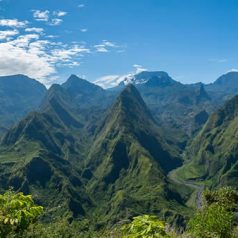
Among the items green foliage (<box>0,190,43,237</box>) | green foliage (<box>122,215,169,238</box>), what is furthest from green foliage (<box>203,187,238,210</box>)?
green foliage (<box>122,215,169,238</box>)

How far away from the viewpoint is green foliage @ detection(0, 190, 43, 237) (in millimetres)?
20844

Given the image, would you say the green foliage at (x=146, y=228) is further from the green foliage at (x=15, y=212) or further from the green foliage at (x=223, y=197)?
the green foliage at (x=223, y=197)

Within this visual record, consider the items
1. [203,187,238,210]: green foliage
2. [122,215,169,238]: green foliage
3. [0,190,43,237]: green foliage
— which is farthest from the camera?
[203,187,238,210]: green foliage

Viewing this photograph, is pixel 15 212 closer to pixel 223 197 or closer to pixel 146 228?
pixel 146 228

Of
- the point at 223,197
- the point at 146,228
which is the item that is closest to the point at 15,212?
the point at 146,228

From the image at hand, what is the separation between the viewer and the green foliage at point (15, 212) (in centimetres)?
2084

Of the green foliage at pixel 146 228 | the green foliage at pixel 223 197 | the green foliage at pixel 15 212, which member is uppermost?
the green foliage at pixel 15 212

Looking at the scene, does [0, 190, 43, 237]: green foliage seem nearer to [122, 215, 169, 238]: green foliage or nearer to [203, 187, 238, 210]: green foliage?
[122, 215, 169, 238]: green foliage

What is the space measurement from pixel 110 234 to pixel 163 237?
61.7 ft

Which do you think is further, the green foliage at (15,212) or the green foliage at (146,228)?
the green foliage at (15,212)

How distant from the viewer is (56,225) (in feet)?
189

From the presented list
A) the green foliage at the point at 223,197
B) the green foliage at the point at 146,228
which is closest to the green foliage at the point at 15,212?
the green foliage at the point at 146,228

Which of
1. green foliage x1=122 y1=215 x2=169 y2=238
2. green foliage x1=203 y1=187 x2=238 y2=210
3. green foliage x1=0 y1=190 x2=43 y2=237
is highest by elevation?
green foliage x1=0 y1=190 x2=43 y2=237

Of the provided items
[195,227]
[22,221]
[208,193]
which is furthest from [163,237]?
[208,193]
